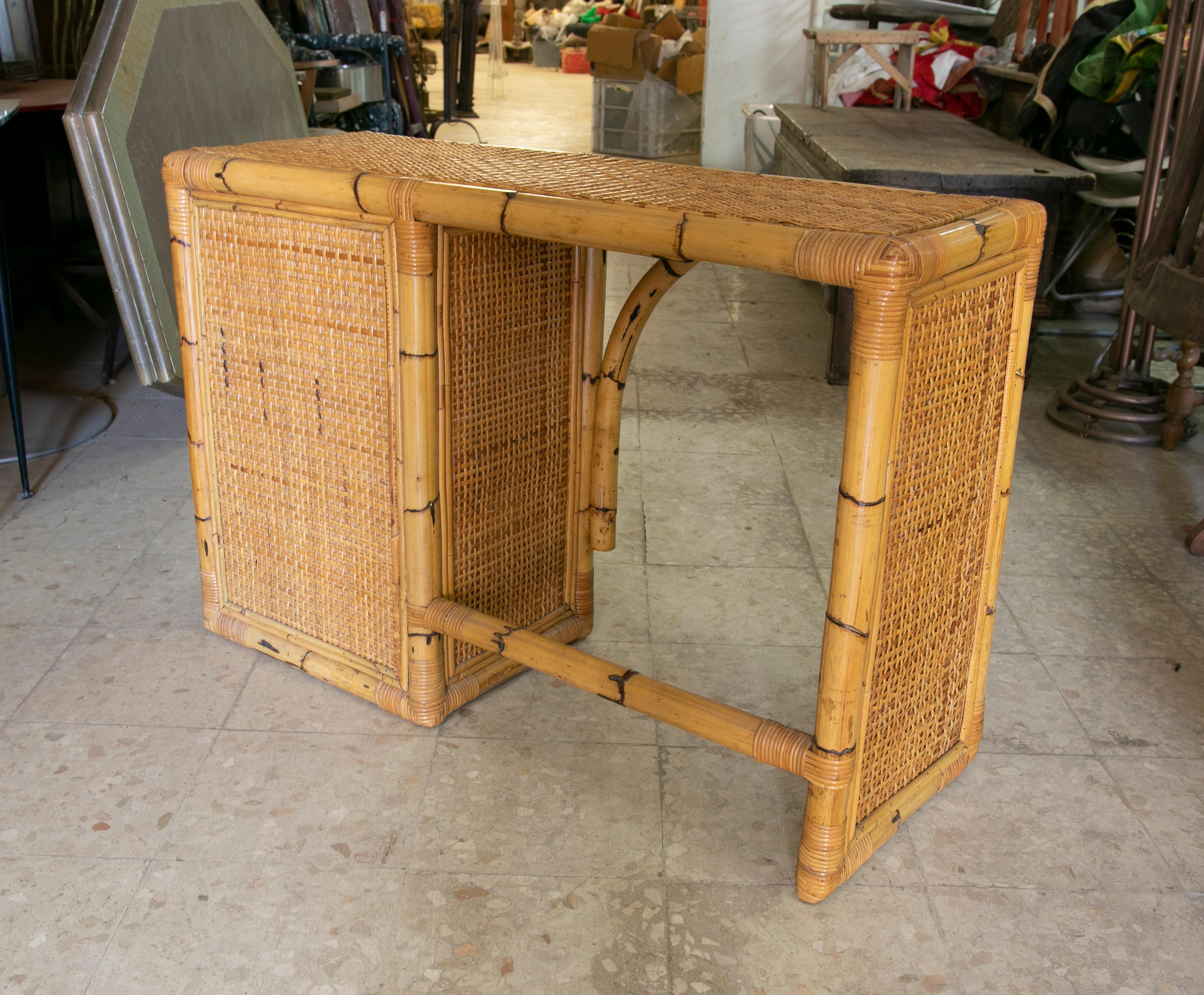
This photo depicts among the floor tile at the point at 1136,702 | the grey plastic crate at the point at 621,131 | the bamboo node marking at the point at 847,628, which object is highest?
the grey plastic crate at the point at 621,131

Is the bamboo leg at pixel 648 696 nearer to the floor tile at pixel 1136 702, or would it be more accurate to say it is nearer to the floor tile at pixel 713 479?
the floor tile at pixel 1136 702

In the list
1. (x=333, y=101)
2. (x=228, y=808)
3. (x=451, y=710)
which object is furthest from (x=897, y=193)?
(x=333, y=101)

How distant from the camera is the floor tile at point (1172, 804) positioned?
1.52m

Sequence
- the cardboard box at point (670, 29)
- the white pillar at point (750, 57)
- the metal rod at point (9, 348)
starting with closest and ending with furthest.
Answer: the metal rod at point (9, 348) < the white pillar at point (750, 57) < the cardboard box at point (670, 29)

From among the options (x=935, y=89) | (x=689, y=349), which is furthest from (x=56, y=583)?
(x=935, y=89)

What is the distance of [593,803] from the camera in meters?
1.61

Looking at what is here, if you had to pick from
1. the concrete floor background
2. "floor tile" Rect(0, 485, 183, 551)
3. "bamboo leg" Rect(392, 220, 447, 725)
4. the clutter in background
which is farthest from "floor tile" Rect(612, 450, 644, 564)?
the clutter in background

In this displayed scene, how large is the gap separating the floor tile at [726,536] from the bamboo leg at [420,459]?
71 cm

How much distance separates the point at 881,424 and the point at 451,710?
894mm

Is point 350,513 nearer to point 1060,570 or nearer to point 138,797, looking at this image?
point 138,797

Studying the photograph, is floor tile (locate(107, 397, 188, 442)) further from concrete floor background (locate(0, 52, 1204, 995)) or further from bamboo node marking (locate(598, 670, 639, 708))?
bamboo node marking (locate(598, 670, 639, 708))

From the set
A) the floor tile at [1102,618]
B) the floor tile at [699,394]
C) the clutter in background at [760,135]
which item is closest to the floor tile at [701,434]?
the floor tile at [699,394]

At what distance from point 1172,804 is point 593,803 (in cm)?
84

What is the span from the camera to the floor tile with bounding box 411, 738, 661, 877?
1.50 m
